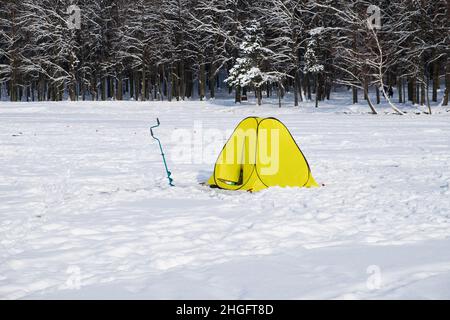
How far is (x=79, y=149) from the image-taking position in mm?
15352

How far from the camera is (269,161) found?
9125mm

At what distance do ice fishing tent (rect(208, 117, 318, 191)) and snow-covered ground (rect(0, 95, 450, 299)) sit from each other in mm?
437

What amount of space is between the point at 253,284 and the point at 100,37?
160ft

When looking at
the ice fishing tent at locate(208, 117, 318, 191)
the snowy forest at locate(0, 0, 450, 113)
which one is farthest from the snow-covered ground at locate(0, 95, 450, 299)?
the snowy forest at locate(0, 0, 450, 113)

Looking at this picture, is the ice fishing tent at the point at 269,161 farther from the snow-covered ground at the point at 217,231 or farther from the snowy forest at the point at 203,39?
the snowy forest at the point at 203,39

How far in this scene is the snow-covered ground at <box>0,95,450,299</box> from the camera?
173 inches

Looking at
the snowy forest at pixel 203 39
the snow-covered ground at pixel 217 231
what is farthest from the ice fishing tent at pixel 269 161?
the snowy forest at pixel 203 39

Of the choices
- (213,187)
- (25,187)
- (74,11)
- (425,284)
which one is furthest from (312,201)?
(74,11)

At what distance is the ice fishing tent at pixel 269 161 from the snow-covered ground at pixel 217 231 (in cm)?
44

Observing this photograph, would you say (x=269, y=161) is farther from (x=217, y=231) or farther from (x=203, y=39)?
(x=203, y=39)

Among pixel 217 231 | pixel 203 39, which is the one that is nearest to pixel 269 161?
pixel 217 231

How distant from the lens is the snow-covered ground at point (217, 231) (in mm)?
4402

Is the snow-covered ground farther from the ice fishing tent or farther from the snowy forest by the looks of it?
the snowy forest

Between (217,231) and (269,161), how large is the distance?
321cm
